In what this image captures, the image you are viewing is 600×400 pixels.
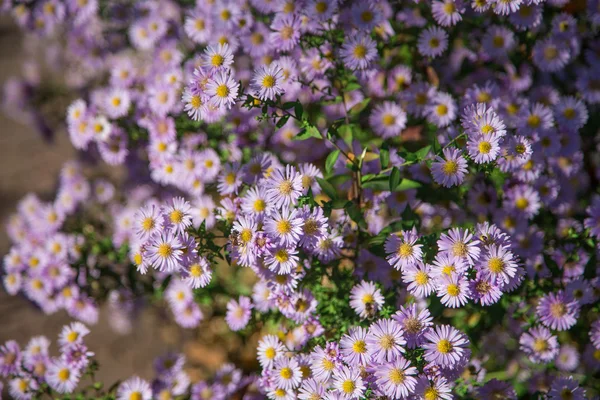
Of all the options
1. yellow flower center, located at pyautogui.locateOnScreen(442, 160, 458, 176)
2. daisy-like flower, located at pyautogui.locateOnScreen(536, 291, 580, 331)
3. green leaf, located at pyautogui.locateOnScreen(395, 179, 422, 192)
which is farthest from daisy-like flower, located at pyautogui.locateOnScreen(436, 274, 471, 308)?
daisy-like flower, located at pyautogui.locateOnScreen(536, 291, 580, 331)

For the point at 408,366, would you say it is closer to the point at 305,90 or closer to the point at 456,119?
the point at 456,119

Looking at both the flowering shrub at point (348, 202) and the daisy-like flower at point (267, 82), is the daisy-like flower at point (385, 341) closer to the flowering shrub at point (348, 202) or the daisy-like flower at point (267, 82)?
the flowering shrub at point (348, 202)

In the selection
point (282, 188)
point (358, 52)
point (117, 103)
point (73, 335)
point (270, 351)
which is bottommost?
A: point (270, 351)

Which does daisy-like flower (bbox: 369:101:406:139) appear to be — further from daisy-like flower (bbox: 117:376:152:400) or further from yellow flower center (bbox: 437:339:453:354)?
daisy-like flower (bbox: 117:376:152:400)

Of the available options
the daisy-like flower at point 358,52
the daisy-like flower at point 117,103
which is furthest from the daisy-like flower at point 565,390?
the daisy-like flower at point 117,103

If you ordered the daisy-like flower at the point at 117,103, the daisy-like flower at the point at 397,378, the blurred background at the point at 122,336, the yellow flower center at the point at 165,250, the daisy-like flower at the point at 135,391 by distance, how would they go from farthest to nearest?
the blurred background at the point at 122,336
the daisy-like flower at the point at 117,103
the daisy-like flower at the point at 135,391
the yellow flower center at the point at 165,250
the daisy-like flower at the point at 397,378

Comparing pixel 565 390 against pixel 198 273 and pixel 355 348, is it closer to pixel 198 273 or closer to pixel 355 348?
pixel 355 348

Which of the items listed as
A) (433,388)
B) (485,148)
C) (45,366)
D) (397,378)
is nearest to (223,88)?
(485,148)
